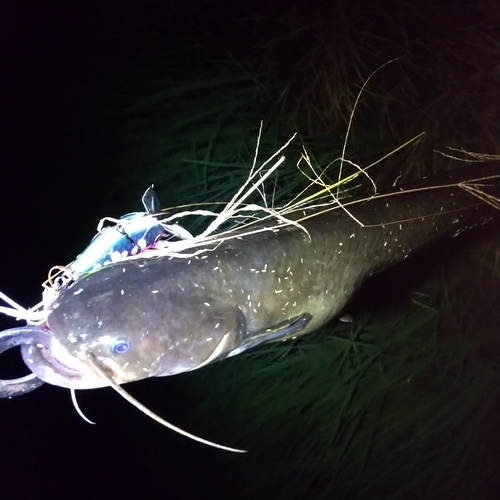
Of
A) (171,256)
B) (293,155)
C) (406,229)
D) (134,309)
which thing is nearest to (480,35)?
(293,155)

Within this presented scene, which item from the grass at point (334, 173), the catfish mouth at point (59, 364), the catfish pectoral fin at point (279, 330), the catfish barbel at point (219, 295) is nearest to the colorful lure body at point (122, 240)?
the catfish barbel at point (219, 295)

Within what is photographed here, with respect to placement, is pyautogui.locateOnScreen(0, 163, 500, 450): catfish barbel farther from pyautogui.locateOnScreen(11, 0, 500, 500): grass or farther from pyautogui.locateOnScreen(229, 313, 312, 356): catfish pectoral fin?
pyautogui.locateOnScreen(11, 0, 500, 500): grass

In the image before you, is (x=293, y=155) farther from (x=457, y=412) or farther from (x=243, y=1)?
(x=457, y=412)

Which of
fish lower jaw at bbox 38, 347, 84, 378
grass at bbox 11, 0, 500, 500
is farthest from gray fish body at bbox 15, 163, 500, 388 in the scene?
grass at bbox 11, 0, 500, 500

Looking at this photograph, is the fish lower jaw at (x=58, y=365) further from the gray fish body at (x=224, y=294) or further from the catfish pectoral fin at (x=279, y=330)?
the catfish pectoral fin at (x=279, y=330)

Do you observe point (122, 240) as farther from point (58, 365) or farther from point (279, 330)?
point (279, 330)

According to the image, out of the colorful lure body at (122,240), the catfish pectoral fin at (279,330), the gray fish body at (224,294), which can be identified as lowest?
the catfish pectoral fin at (279,330)

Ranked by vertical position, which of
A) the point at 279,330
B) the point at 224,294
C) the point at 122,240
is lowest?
the point at 279,330

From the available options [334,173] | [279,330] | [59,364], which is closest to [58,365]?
[59,364]
